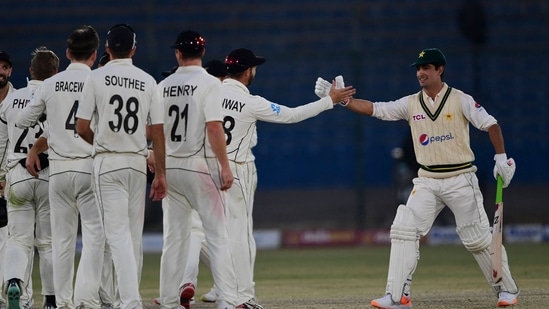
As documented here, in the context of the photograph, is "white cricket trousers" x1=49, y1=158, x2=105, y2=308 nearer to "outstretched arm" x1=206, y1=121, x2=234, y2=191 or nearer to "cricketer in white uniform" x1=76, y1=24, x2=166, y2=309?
"cricketer in white uniform" x1=76, y1=24, x2=166, y2=309

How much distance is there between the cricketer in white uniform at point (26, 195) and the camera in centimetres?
968

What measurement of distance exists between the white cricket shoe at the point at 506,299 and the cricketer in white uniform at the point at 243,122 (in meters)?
2.17

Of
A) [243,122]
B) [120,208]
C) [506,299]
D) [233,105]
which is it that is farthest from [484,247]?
[120,208]

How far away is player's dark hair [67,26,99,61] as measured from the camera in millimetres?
8836

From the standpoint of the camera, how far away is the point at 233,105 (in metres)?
9.47

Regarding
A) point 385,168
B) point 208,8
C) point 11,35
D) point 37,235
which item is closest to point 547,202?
point 385,168

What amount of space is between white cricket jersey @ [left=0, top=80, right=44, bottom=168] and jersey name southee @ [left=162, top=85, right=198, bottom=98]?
1.44m

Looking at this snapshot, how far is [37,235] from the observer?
32.6 feet

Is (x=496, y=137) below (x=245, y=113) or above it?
below

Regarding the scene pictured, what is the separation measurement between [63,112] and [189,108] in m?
1.05

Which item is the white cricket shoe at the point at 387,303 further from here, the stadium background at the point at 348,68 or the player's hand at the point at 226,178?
the stadium background at the point at 348,68

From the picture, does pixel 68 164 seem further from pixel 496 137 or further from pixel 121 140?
pixel 496 137

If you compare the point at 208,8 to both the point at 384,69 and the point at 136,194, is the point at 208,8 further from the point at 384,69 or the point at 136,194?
the point at 136,194

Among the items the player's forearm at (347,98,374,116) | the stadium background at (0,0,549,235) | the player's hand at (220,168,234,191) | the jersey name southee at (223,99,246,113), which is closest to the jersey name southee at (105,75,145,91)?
the player's hand at (220,168,234,191)
